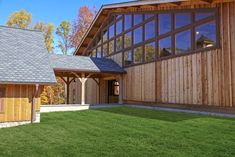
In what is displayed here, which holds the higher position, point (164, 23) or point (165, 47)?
point (164, 23)

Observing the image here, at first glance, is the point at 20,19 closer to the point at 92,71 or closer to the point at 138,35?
the point at 92,71

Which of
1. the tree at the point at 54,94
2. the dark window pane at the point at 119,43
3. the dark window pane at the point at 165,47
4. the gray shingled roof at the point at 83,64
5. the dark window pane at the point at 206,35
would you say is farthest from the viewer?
the tree at the point at 54,94

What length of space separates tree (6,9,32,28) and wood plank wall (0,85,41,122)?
887 inches

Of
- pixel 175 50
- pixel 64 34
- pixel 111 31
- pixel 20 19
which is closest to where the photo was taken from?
pixel 175 50

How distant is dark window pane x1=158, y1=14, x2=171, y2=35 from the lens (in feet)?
41.0

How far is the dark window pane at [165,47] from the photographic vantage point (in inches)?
483

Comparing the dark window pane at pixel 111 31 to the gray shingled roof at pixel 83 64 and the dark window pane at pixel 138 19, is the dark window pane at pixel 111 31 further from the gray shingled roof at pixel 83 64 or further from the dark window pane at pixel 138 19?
the dark window pane at pixel 138 19

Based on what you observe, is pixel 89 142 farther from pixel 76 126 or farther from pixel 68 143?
pixel 76 126

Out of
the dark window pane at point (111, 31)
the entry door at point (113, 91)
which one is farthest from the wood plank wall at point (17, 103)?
the entry door at point (113, 91)

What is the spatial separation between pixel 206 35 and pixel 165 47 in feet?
9.10

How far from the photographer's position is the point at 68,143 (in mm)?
5570

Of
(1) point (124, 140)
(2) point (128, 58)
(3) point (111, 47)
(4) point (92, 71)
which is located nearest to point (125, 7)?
(2) point (128, 58)

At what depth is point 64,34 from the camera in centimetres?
3259

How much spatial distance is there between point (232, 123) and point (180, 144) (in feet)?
10.4
